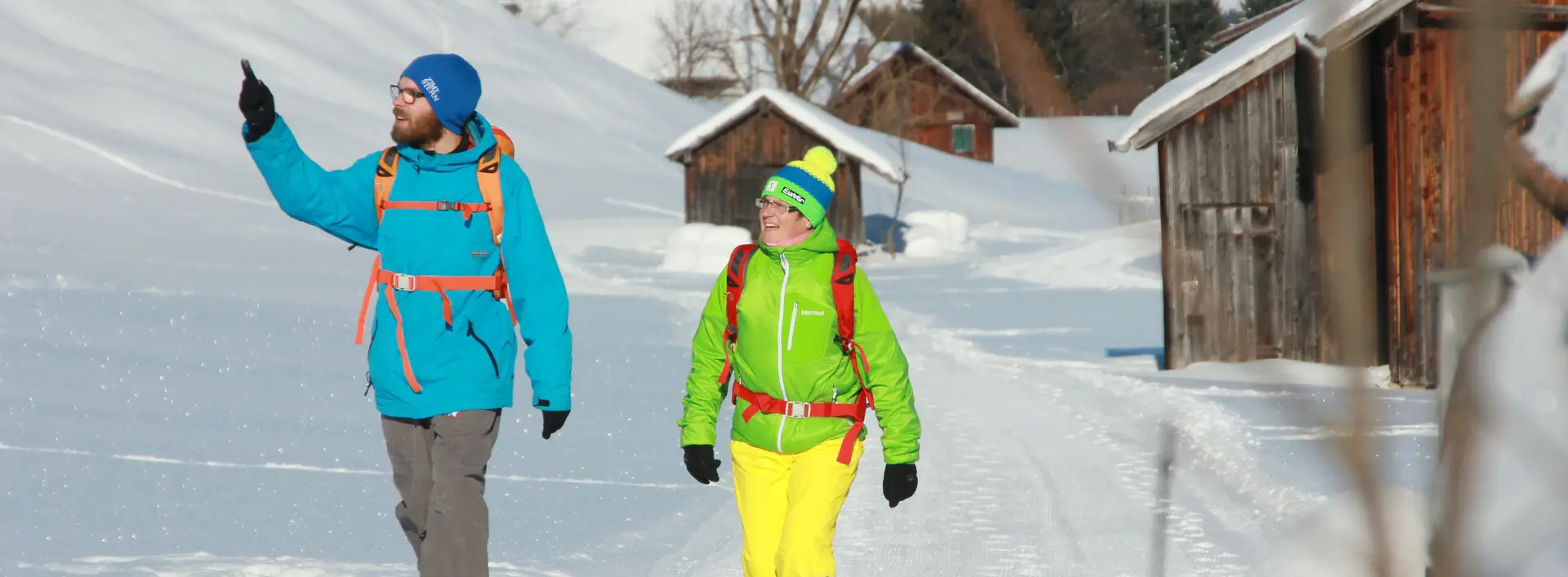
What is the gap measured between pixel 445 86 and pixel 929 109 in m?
53.4

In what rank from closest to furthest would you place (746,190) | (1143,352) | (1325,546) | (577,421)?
(1325,546) < (577,421) < (1143,352) < (746,190)

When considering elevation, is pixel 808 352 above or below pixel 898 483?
above

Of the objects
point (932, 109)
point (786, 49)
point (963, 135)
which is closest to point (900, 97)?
point (932, 109)

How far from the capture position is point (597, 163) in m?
49.6

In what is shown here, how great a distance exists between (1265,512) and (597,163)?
4316cm

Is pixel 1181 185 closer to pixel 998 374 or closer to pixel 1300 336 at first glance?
pixel 1300 336

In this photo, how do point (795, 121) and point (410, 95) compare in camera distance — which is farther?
point (795, 121)

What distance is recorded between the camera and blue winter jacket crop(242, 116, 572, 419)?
14.2 feet

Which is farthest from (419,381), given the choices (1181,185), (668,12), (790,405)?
(668,12)

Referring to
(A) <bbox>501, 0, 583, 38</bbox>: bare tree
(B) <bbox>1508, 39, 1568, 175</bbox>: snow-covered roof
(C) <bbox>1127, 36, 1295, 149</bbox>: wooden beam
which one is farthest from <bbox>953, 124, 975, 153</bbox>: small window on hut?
(B) <bbox>1508, 39, 1568, 175</bbox>: snow-covered roof

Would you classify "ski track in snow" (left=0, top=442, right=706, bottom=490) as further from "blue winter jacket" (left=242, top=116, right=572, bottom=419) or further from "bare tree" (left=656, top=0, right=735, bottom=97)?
"bare tree" (left=656, top=0, right=735, bottom=97)

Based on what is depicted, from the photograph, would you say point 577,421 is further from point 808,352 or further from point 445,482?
point 808,352

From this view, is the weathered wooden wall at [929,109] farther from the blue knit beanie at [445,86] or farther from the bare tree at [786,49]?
the blue knit beanie at [445,86]

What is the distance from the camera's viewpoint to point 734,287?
4.55 meters
